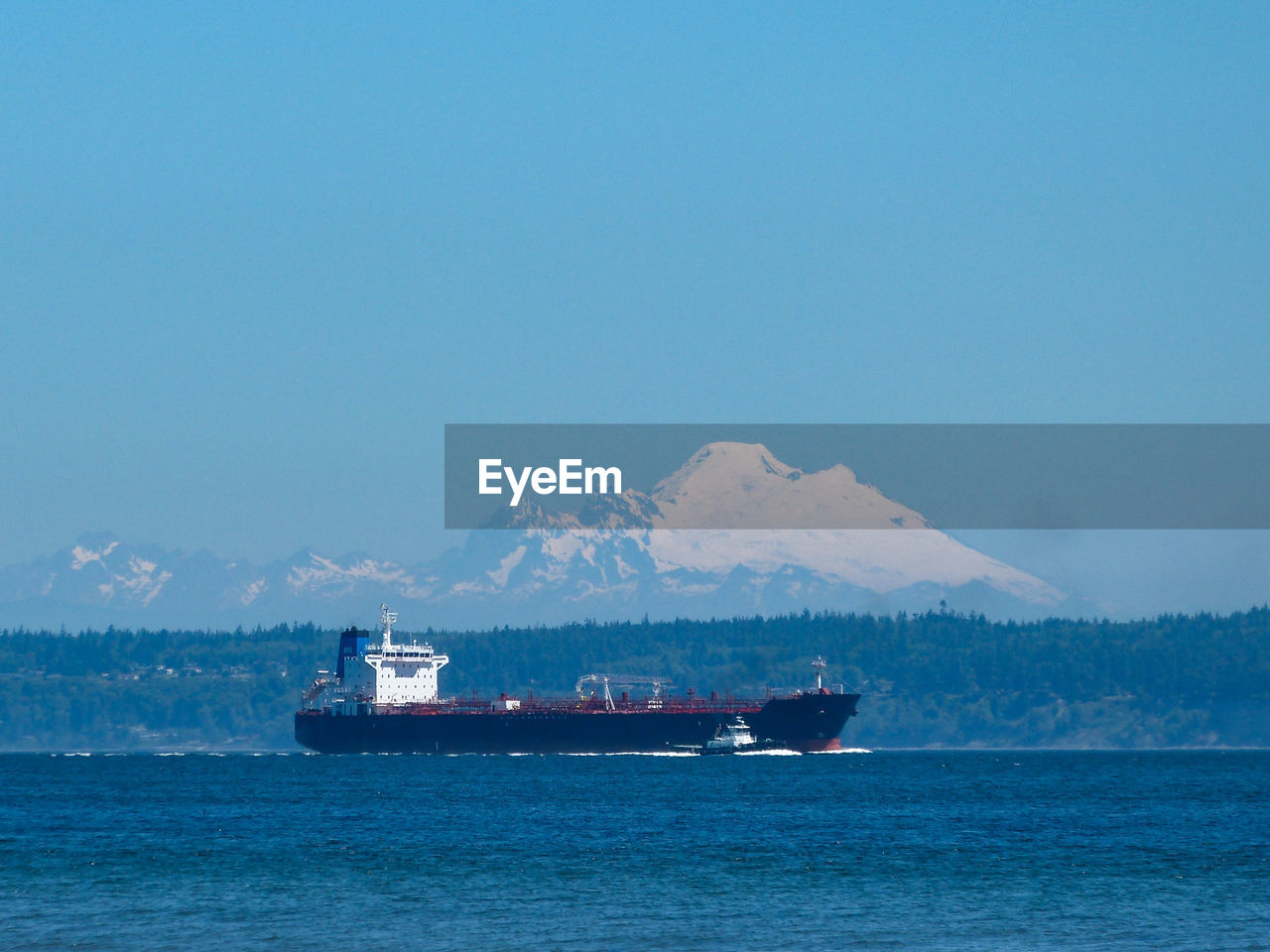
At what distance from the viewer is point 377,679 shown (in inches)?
7131

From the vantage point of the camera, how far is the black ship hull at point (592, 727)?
534 feet

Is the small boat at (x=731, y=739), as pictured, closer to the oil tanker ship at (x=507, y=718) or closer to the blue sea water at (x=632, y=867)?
the oil tanker ship at (x=507, y=718)

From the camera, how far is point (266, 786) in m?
125

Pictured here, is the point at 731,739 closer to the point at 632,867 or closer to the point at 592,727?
the point at 592,727

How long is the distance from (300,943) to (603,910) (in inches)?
409

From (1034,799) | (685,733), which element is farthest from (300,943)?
(685,733)

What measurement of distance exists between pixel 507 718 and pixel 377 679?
18.1 metres

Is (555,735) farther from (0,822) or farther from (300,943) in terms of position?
(300,943)

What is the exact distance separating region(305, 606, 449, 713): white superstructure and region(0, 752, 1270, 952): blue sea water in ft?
191

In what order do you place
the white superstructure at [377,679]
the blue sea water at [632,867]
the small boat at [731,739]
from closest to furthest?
1. the blue sea water at [632,867]
2. the small boat at [731,739]
3. the white superstructure at [377,679]

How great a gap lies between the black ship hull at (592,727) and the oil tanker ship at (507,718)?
0.09m

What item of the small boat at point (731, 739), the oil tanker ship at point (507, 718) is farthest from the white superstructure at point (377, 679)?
the small boat at point (731, 739)

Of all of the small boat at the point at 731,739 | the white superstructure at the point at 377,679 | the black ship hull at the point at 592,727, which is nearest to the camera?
the small boat at the point at 731,739

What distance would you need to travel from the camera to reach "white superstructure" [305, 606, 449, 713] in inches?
7126
